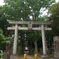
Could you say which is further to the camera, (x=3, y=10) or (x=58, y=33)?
(x=3, y=10)

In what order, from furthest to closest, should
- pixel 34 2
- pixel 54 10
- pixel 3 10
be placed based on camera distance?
pixel 3 10 → pixel 34 2 → pixel 54 10

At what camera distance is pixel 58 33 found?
2733 centimetres

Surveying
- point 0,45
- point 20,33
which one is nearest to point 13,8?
point 20,33

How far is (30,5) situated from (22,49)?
9.88 metres

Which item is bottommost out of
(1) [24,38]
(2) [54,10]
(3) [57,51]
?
(3) [57,51]

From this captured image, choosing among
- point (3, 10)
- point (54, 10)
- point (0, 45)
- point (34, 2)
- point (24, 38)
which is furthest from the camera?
point (24, 38)

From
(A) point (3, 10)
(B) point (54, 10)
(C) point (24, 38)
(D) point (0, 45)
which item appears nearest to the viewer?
(B) point (54, 10)

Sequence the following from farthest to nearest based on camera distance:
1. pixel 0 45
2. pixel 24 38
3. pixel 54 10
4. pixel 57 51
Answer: pixel 24 38 < pixel 0 45 < pixel 54 10 < pixel 57 51

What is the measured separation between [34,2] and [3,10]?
235 inches

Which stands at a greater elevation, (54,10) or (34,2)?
(34,2)

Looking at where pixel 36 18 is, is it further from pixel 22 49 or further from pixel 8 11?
pixel 22 49

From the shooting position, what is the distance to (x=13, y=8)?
1216 inches

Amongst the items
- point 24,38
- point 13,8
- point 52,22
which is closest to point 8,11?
point 13,8

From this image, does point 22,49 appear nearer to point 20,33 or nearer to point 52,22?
point 20,33
